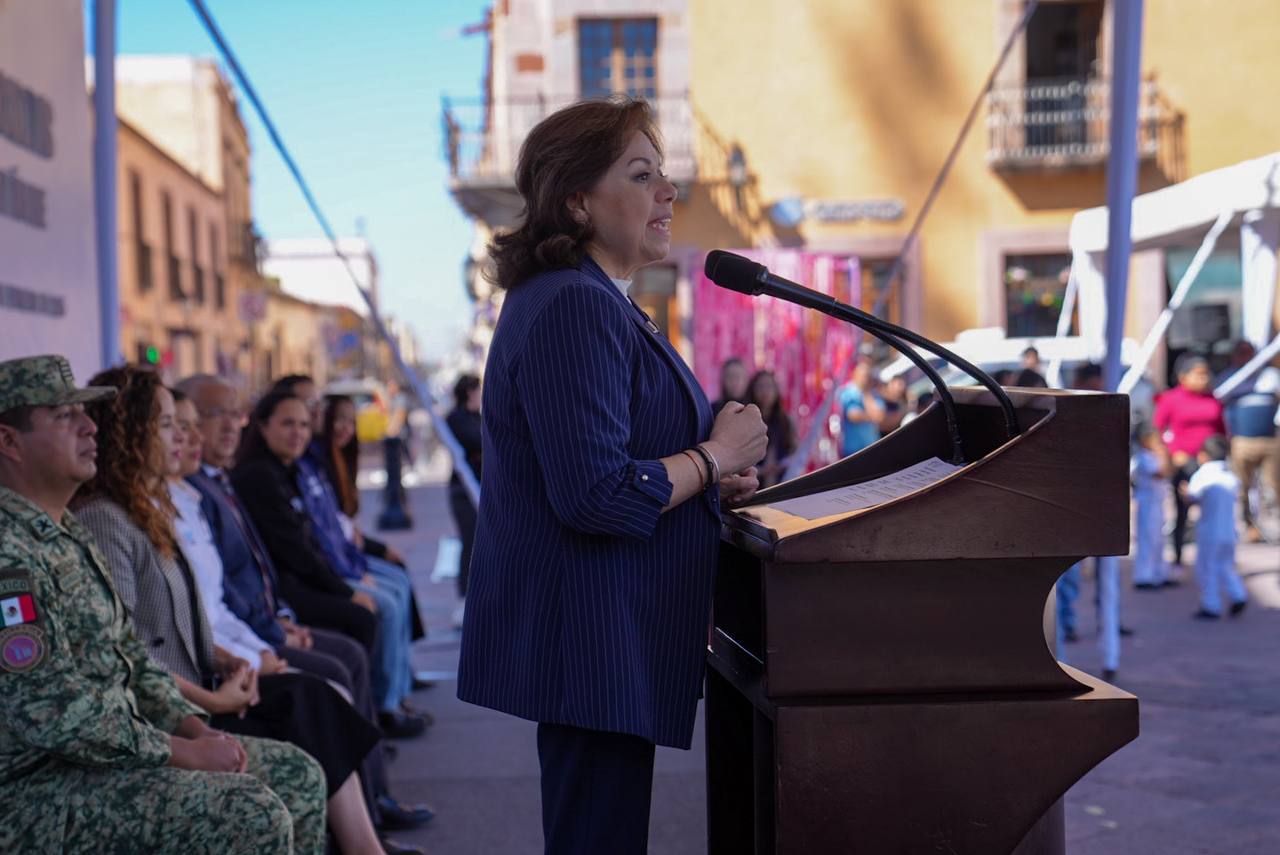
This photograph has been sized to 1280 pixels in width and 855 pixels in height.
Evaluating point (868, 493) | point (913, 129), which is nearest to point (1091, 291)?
point (868, 493)

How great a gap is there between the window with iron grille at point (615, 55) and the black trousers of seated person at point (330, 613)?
47.0 feet

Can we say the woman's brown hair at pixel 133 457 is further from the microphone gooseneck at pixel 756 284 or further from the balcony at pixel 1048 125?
the balcony at pixel 1048 125

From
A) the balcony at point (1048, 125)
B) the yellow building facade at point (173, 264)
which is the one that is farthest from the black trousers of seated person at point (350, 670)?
the yellow building facade at point (173, 264)

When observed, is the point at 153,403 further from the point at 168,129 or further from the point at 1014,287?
the point at 168,129

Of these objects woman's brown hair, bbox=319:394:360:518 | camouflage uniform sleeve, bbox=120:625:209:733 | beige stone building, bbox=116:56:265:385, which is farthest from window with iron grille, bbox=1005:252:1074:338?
beige stone building, bbox=116:56:265:385

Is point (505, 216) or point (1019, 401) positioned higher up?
point (505, 216)

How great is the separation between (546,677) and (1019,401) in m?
0.84

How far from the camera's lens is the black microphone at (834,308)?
6.57 feet

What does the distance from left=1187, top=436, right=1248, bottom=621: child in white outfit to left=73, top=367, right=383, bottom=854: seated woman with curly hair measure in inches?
224

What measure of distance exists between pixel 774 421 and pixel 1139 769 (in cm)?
448

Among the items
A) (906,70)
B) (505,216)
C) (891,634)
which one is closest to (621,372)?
(891,634)

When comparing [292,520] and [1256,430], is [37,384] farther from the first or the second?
[1256,430]

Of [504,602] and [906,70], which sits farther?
[906,70]

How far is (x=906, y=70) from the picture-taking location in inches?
667
